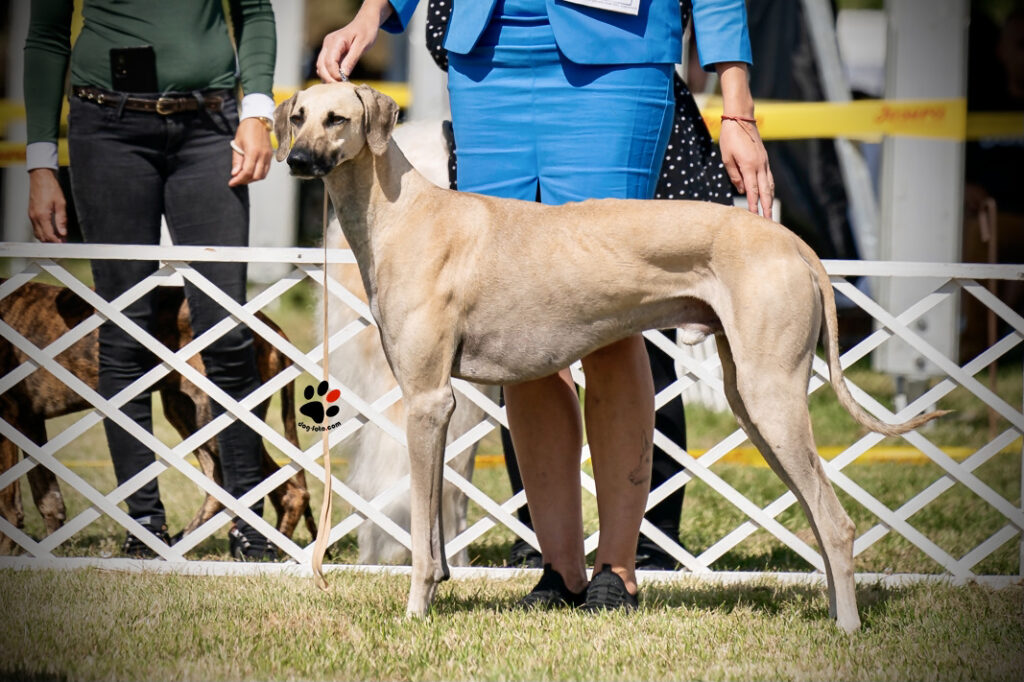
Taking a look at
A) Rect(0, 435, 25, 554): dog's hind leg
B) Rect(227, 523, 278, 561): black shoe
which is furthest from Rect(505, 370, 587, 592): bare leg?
Rect(0, 435, 25, 554): dog's hind leg

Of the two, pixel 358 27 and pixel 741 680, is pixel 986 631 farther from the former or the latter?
pixel 358 27

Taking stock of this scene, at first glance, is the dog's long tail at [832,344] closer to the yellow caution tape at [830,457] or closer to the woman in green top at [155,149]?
the woman in green top at [155,149]

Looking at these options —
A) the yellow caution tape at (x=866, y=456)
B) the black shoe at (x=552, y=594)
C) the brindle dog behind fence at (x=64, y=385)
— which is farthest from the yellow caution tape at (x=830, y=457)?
the black shoe at (x=552, y=594)

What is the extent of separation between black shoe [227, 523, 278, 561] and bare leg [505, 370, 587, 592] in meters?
1.22

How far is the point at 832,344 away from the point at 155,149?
2.25 meters

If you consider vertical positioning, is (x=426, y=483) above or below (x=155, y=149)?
below

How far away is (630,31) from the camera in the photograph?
2879mm

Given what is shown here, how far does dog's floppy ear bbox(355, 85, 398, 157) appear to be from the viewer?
8.79 ft

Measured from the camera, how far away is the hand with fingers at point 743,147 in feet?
9.39

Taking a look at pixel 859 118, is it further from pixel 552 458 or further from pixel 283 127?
pixel 283 127

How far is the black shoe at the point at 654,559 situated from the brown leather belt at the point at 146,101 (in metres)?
2.06

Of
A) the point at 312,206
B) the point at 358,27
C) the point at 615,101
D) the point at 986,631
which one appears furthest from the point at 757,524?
the point at 312,206

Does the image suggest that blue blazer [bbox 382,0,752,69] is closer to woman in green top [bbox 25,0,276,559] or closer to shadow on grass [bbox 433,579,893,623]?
woman in green top [bbox 25,0,276,559]

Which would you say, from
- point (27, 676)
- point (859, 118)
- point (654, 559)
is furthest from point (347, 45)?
point (859, 118)
